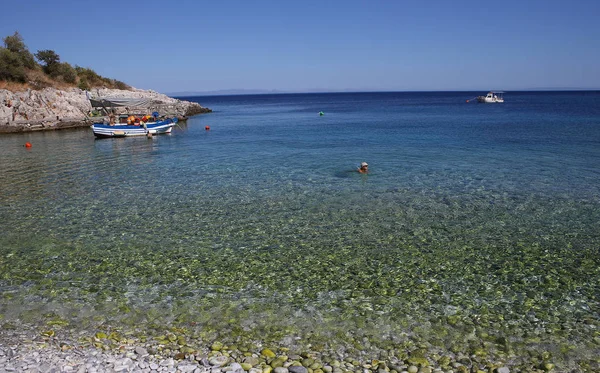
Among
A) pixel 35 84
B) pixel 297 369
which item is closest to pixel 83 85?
pixel 35 84

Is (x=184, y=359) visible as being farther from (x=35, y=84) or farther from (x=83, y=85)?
(x=83, y=85)

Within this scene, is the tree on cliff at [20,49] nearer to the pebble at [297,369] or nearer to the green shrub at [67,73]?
the green shrub at [67,73]

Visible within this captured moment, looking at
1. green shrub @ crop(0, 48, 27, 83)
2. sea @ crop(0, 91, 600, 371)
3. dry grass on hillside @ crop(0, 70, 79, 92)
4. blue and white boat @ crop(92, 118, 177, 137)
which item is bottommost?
sea @ crop(0, 91, 600, 371)

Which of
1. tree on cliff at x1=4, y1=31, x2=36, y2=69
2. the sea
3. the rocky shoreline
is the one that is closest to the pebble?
the rocky shoreline

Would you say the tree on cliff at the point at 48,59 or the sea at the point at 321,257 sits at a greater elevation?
the tree on cliff at the point at 48,59

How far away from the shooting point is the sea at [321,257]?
9.02 m

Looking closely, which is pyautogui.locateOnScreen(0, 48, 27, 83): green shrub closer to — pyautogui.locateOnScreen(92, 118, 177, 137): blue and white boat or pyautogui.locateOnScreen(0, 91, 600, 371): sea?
pyautogui.locateOnScreen(92, 118, 177, 137): blue and white boat

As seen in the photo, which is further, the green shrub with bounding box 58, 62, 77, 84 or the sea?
the green shrub with bounding box 58, 62, 77, 84

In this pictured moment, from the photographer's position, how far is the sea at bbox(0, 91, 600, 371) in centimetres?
902

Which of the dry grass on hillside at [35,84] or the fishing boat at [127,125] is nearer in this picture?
the fishing boat at [127,125]

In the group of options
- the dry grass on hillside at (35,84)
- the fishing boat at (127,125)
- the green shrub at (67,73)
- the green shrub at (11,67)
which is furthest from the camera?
the green shrub at (67,73)

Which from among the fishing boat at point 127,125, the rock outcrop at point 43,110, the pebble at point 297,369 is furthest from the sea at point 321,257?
the rock outcrop at point 43,110

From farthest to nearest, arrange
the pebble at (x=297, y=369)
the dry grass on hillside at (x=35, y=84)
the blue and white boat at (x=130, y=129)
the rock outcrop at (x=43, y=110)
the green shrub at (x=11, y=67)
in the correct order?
the green shrub at (x=11, y=67) < the dry grass on hillside at (x=35, y=84) < the rock outcrop at (x=43, y=110) < the blue and white boat at (x=130, y=129) < the pebble at (x=297, y=369)

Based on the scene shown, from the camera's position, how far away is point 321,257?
12.8 m
